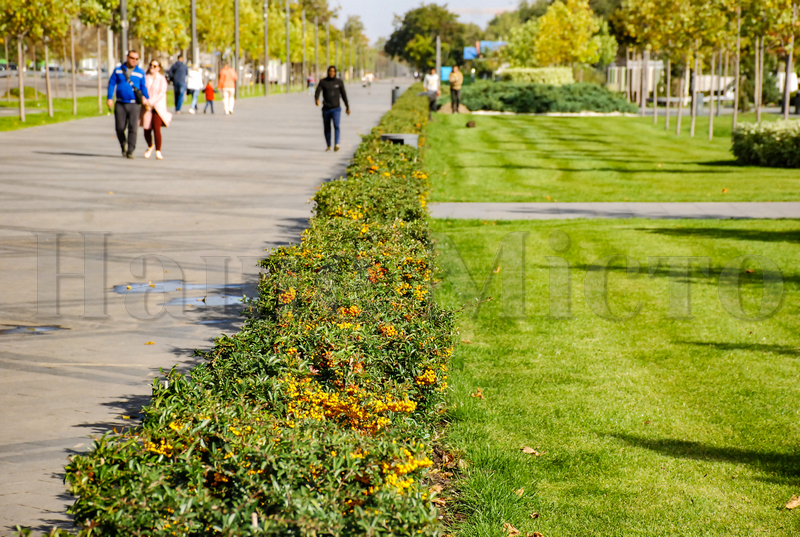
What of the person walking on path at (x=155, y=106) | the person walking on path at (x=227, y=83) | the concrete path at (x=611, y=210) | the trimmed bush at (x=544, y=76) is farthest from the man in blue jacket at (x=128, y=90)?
the trimmed bush at (x=544, y=76)

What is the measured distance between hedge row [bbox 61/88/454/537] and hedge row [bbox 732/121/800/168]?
16651 millimetres

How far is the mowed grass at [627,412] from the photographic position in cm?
425

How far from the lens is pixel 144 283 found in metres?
8.20

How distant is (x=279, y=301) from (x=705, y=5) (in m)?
23.5

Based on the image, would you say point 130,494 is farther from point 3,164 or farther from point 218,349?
point 3,164

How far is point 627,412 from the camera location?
5559 mm

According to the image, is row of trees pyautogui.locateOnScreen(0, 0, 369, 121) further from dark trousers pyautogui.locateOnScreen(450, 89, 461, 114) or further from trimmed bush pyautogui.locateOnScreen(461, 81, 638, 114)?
trimmed bush pyautogui.locateOnScreen(461, 81, 638, 114)

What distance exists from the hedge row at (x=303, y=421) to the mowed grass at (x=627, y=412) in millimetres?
569

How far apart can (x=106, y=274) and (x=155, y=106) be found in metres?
8.97

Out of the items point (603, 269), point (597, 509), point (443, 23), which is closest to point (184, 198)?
point (603, 269)

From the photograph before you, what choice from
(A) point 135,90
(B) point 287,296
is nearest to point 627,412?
(B) point 287,296

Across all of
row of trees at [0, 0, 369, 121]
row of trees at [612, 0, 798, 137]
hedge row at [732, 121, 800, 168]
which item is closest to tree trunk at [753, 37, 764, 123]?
row of trees at [612, 0, 798, 137]

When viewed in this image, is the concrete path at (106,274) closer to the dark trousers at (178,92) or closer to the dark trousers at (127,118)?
the dark trousers at (127,118)

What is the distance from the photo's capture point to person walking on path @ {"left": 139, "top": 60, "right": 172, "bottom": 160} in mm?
16672
